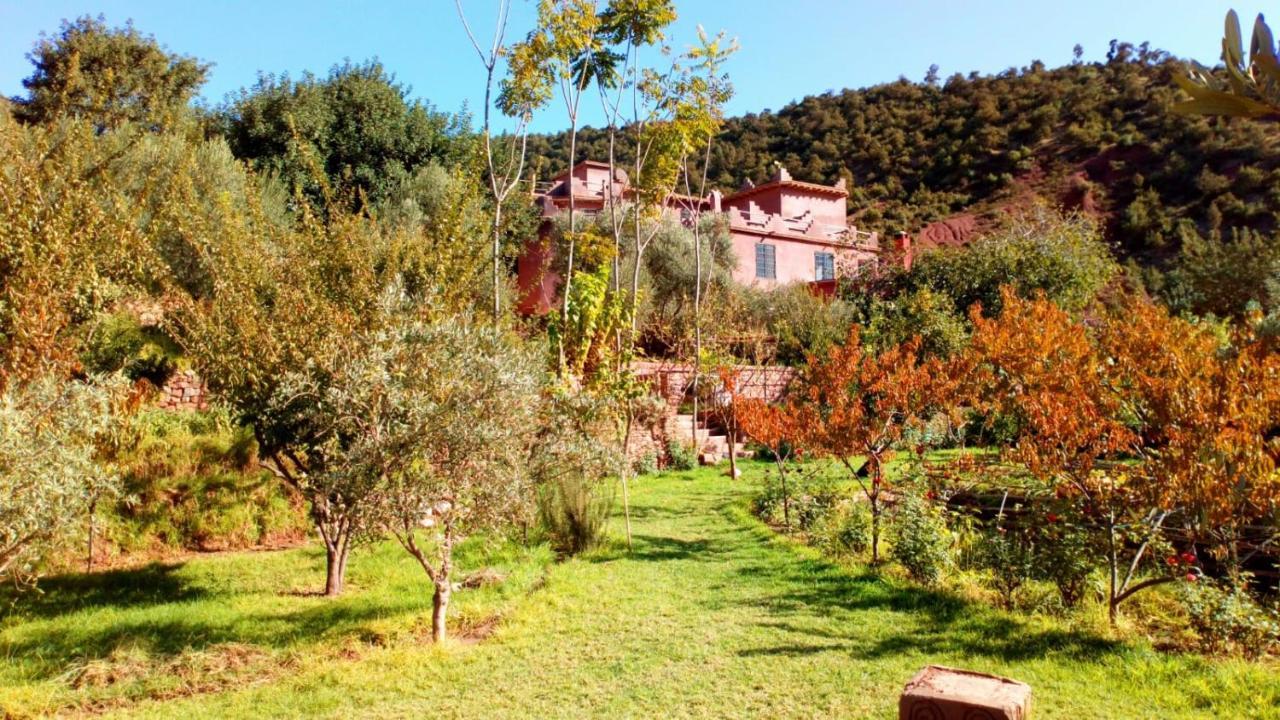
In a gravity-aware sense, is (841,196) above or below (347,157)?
above

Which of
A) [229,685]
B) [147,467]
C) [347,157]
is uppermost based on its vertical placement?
[347,157]

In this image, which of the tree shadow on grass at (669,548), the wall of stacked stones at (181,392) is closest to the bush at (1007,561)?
the tree shadow on grass at (669,548)

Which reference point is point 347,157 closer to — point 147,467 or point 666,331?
point 666,331

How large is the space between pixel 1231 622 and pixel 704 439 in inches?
505

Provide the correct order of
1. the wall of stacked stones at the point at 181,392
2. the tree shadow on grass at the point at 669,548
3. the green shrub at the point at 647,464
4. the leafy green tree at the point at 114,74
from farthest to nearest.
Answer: the leafy green tree at the point at 114,74 < the green shrub at the point at 647,464 < the wall of stacked stones at the point at 181,392 < the tree shadow on grass at the point at 669,548

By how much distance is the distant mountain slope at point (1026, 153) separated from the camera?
43.5m

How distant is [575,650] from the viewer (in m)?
6.07

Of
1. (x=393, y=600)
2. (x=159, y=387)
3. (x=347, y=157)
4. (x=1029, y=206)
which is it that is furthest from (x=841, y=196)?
(x=393, y=600)

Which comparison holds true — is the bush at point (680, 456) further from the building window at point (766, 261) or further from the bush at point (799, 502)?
the building window at point (766, 261)

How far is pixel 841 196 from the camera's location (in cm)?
3853

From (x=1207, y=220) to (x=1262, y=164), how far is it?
5353 millimetres

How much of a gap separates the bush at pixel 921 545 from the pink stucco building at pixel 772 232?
1882 centimetres

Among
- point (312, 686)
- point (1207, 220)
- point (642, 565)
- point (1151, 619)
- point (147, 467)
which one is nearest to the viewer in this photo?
point (312, 686)

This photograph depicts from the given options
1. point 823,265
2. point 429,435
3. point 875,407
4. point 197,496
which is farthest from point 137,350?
point 823,265
